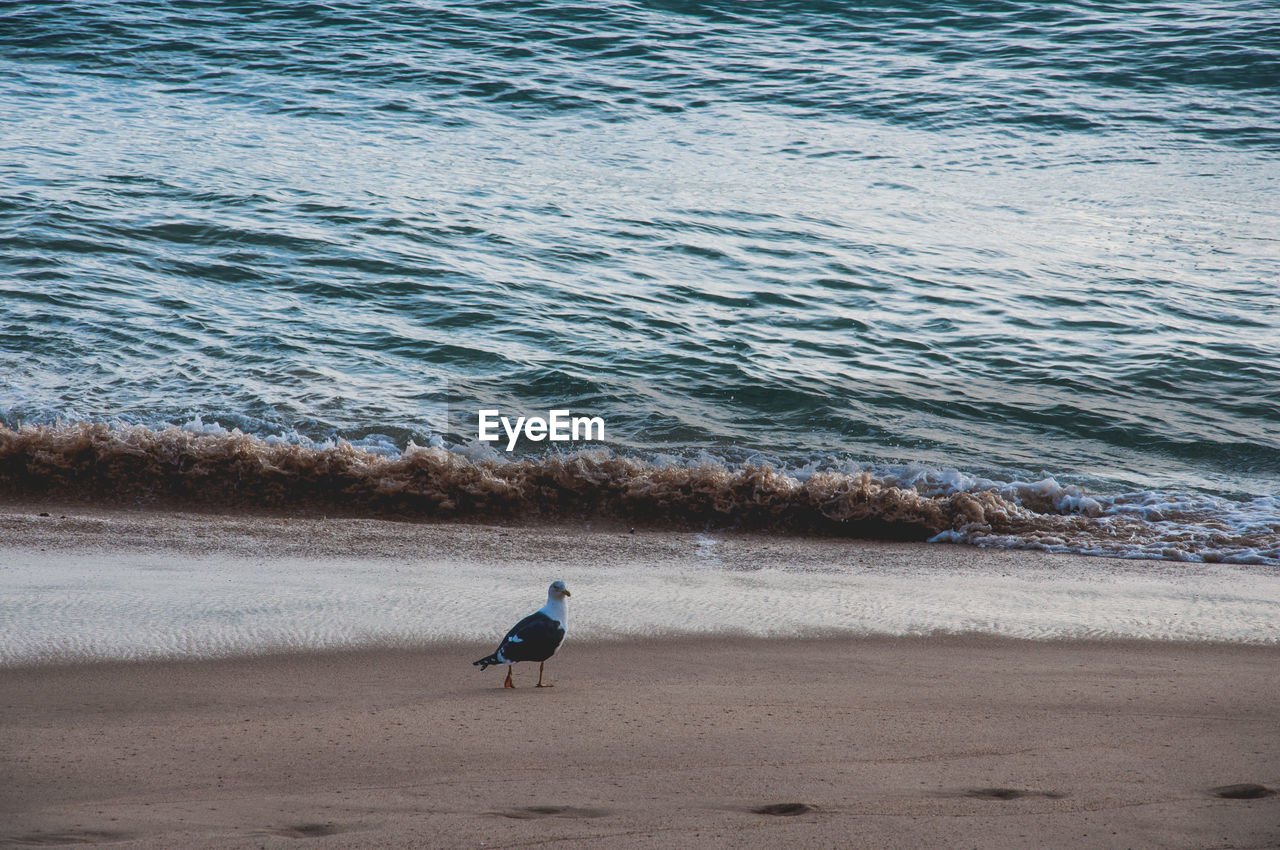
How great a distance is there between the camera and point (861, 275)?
11539mm

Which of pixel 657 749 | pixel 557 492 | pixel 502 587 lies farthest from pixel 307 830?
pixel 557 492

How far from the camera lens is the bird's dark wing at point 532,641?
3832 millimetres

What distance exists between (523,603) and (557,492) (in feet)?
7.38

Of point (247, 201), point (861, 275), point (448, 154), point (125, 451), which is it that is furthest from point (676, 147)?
point (125, 451)

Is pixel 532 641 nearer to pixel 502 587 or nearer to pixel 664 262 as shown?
pixel 502 587

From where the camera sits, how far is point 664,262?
11.5m

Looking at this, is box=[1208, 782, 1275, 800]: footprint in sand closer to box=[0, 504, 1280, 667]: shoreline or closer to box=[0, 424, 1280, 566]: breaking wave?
box=[0, 504, 1280, 667]: shoreline

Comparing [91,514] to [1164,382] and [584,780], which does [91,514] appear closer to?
[584,780]

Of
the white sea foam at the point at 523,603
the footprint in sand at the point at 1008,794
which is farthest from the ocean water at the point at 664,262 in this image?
the footprint in sand at the point at 1008,794

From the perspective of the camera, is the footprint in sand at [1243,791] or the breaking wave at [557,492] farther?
the breaking wave at [557,492]

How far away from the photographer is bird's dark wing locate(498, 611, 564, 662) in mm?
3832

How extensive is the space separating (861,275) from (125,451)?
7.51 m

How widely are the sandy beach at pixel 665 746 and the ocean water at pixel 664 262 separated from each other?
8.35 ft

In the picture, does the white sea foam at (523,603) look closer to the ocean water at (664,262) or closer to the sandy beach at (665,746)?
the sandy beach at (665,746)
